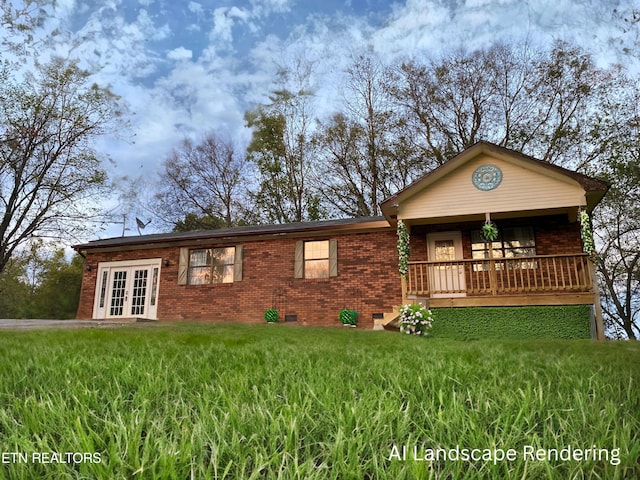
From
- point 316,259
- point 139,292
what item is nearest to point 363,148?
point 316,259

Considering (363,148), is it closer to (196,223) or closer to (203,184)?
(203,184)

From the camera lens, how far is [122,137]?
18.1m

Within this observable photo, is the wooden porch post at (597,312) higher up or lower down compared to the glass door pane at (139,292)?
lower down

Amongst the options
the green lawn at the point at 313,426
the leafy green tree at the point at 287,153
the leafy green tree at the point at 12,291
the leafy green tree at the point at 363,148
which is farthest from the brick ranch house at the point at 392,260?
the leafy green tree at the point at 12,291

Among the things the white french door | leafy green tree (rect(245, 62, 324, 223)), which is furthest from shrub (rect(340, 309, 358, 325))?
leafy green tree (rect(245, 62, 324, 223))

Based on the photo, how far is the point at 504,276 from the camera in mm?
10867

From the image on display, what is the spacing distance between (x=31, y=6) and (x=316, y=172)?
13996 millimetres

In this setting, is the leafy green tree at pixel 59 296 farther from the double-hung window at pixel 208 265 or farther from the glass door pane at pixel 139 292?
the double-hung window at pixel 208 265

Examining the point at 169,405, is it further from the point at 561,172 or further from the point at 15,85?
the point at 15,85

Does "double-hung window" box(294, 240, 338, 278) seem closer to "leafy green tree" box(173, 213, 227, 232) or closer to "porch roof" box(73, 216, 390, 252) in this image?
"porch roof" box(73, 216, 390, 252)

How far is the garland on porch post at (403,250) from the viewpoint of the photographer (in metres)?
10.8

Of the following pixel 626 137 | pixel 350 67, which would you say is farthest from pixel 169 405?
pixel 350 67

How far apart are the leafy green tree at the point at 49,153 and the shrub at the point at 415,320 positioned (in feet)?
47.3

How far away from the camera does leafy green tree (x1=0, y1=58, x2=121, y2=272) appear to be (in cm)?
1634
